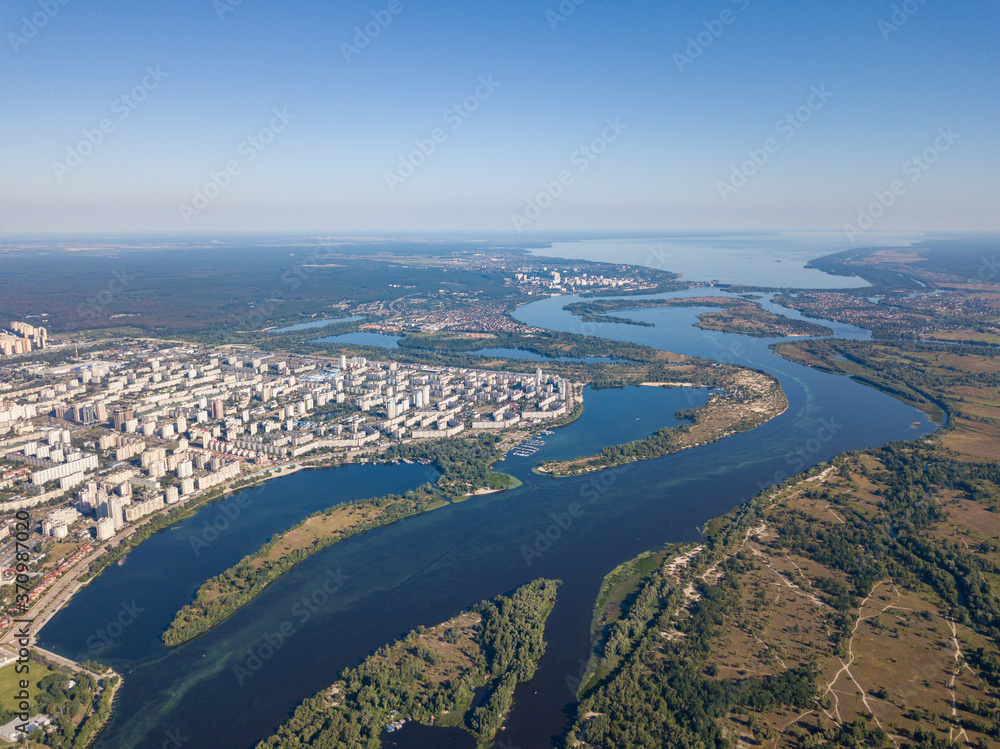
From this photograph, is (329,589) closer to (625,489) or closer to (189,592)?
(189,592)

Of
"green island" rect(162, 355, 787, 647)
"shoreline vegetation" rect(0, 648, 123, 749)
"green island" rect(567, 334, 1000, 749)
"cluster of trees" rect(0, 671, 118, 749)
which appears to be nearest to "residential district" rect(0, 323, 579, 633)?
"shoreline vegetation" rect(0, 648, 123, 749)

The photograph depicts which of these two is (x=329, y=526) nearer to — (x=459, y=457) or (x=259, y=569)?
(x=259, y=569)

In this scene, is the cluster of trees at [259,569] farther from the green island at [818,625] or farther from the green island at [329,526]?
the green island at [818,625]

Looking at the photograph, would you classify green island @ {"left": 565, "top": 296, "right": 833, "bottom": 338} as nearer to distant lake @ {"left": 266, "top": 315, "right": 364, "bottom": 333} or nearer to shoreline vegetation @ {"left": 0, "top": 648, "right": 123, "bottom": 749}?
distant lake @ {"left": 266, "top": 315, "right": 364, "bottom": 333}

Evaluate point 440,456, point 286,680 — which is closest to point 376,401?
point 440,456

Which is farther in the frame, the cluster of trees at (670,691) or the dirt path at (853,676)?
the dirt path at (853,676)

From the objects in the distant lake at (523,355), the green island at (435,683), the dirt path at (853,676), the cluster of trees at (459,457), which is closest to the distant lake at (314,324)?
the distant lake at (523,355)
